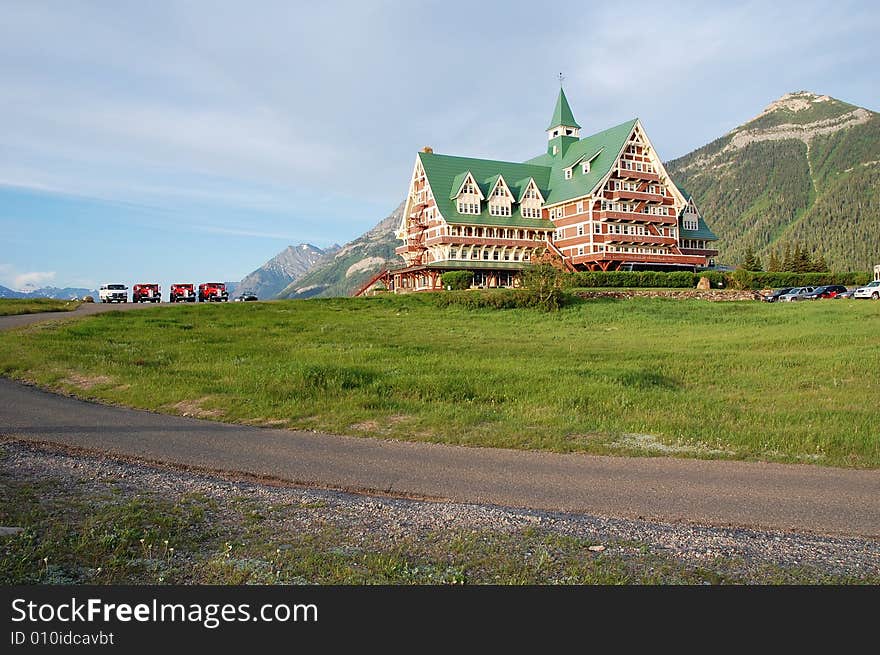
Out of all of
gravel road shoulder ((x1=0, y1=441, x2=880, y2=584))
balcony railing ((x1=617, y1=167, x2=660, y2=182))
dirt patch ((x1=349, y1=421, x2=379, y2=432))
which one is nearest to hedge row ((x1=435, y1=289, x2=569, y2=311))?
dirt patch ((x1=349, y1=421, x2=379, y2=432))

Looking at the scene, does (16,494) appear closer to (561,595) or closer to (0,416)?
(561,595)

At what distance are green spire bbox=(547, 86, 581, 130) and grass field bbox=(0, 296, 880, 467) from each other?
57.5 meters

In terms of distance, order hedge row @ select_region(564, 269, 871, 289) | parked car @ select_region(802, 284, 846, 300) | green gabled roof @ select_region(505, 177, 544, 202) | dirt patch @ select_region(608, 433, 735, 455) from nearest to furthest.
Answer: dirt patch @ select_region(608, 433, 735, 455) < hedge row @ select_region(564, 269, 871, 289) < parked car @ select_region(802, 284, 846, 300) < green gabled roof @ select_region(505, 177, 544, 202)

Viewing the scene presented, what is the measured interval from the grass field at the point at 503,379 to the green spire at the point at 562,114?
5754 centimetres

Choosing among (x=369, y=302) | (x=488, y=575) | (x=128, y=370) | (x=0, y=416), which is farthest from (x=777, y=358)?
(x=369, y=302)

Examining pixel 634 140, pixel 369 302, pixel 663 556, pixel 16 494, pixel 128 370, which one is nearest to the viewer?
pixel 663 556

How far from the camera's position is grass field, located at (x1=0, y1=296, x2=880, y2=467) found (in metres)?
13.5

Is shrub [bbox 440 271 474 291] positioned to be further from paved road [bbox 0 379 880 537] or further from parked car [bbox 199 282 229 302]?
paved road [bbox 0 379 880 537]

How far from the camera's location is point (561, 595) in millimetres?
5527

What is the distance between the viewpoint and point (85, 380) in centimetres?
1917

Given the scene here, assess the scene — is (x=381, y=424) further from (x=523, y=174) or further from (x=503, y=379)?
(x=523, y=174)

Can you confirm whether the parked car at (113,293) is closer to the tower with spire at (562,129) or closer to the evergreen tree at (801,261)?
the tower with spire at (562,129)

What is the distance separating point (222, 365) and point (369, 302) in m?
27.1

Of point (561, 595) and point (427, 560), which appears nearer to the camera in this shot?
point (561, 595)
